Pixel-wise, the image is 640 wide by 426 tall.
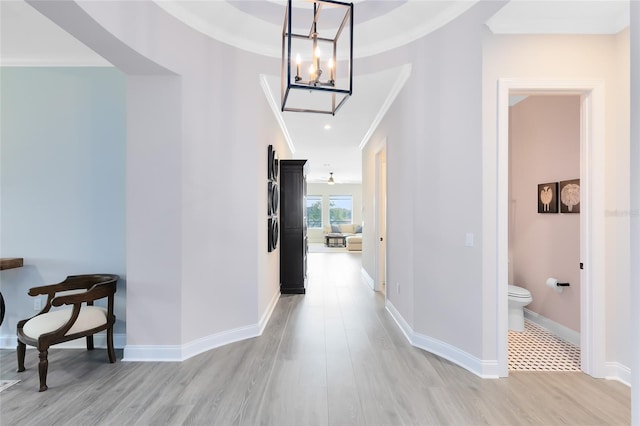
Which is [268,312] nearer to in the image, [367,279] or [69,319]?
[69,319]

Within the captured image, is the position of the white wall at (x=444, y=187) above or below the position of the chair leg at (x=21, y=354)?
above

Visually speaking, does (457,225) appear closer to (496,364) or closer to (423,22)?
(496,364)

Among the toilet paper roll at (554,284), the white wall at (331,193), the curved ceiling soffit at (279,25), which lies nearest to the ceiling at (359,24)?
the curved ceiling soffit at (279,25)

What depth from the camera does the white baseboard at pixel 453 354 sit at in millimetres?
2410

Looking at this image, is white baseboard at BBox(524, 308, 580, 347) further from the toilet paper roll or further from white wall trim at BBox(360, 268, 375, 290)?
white wall trim at BBox(360, 268, 375, 290)

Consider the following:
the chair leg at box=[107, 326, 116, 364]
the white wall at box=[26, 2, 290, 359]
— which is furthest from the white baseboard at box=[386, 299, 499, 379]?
the chair leg at box=[107, 326, 116, 364]

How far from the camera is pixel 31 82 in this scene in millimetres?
2992

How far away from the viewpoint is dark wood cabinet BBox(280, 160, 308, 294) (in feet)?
16.5

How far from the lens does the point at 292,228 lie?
5055 millimetres

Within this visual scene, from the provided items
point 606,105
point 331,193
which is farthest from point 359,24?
point 331,193

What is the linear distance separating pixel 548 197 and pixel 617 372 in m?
1.73

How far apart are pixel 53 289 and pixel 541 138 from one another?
16.4 ft

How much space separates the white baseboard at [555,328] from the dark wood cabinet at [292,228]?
10.1 feet

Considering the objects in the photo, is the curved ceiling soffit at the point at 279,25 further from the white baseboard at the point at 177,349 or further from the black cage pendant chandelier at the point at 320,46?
the white baseboard at the point at 177,349
